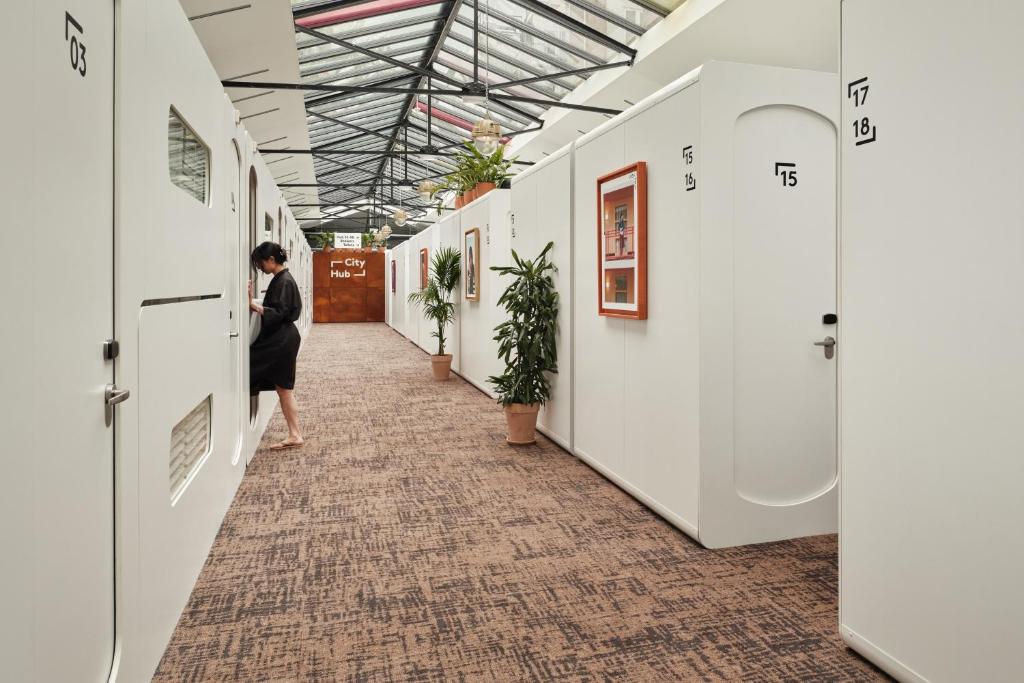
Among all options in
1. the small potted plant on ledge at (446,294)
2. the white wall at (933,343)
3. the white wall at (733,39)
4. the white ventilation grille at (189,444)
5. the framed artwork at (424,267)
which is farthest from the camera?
the framed artwork at (424,267)

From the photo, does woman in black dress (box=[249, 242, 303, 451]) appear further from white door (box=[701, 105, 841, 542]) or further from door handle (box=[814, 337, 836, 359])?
door handle (box=[814, 337, 836, 359])

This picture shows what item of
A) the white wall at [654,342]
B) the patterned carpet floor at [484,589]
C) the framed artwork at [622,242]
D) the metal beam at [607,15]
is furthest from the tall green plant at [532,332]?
the metal beam at [607,15]

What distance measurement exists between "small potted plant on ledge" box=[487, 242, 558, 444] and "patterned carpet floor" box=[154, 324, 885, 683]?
502mm

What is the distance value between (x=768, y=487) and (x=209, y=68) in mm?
3193

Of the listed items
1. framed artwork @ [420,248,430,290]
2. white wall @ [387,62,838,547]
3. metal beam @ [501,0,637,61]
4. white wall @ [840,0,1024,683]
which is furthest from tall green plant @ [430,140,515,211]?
white wall @ [840,0,1024,683]

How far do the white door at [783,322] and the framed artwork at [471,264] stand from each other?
182 inches

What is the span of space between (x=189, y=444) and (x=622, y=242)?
7.92 ft

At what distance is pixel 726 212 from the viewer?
10.2 ft

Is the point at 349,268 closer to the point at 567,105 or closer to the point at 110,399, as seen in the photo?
the point at 567,105

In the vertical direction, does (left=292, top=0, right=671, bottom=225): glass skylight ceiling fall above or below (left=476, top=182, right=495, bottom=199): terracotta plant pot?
above

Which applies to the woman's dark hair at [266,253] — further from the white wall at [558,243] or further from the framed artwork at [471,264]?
the framed artwork at [471,264]

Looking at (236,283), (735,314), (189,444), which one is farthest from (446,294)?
(189,444)

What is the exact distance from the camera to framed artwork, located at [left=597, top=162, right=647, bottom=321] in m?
3.56

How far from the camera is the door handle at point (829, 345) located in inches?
129
